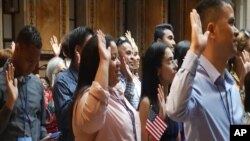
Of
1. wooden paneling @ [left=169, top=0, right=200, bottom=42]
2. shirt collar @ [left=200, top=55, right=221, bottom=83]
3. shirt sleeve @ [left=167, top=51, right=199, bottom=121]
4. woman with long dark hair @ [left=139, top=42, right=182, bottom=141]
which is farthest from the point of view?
wooden paneling @ [left=169, top=0, right=200, bottom=42]

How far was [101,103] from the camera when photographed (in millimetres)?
2178

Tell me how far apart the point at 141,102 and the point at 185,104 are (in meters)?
1.08

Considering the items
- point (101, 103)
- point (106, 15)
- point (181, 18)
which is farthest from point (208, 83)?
point (181, 18)

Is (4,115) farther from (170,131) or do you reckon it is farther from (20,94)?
(170,131)

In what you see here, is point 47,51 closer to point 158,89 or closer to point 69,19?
point 69,19

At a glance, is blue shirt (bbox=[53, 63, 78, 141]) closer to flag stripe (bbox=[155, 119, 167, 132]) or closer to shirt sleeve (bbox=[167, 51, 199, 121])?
flag stripe (bbox=[155, 119, 167, 132])

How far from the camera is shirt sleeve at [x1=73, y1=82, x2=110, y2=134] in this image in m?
2.16

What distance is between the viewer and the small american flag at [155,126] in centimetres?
275

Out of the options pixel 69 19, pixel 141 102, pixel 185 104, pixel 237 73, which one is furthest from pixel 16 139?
pixel 69 19

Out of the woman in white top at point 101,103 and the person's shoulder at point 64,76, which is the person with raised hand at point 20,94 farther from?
the woman in white top at point 101,103

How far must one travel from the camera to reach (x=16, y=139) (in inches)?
115

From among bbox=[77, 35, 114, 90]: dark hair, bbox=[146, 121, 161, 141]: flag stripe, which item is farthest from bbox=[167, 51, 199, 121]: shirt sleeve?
bbox=[146, 121, 161, 141]: flag stripe

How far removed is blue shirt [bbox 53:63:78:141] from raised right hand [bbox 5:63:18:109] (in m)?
0.25

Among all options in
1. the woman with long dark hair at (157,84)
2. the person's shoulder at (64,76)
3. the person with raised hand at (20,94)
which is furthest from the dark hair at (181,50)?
the person with raised hand at (20,94)
